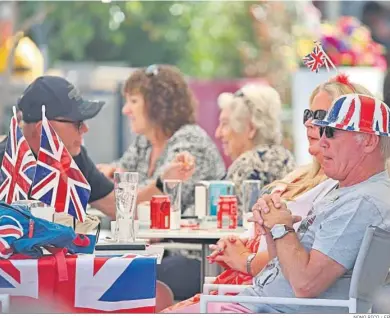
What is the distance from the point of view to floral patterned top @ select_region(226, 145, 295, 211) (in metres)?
5.29

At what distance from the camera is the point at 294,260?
3.37 metres

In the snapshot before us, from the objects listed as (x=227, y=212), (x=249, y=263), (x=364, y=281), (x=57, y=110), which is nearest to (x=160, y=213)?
(x=227, y=212)

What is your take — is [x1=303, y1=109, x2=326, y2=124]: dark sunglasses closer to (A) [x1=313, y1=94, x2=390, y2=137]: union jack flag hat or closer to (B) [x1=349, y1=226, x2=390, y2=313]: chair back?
(A) [x1=313, y1=94, x2=390, y2=137]: union jack flag hat

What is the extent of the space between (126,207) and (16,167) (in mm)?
467

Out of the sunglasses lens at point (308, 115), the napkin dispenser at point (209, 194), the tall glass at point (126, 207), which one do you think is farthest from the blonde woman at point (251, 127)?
the tall glass at point (126, 207)

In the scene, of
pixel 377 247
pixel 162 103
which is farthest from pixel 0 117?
pixel 377 247

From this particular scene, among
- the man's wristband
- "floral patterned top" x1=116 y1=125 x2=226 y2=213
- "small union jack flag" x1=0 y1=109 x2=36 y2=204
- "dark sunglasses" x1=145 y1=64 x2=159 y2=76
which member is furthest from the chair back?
"dark sunglasses" x1=145 y1=64 x2=159 y2=76

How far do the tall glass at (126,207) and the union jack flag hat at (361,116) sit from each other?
888mm

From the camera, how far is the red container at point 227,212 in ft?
15.9

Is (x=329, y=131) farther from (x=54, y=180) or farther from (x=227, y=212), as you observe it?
(x=227, y=212)

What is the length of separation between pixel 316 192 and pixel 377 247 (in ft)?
2.32

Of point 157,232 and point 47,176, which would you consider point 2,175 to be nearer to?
point 47,176

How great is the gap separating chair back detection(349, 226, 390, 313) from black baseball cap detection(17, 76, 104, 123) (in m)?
1.63

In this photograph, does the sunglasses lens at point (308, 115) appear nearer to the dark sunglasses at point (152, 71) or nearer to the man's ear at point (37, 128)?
the man's ear at point (37, 128)
